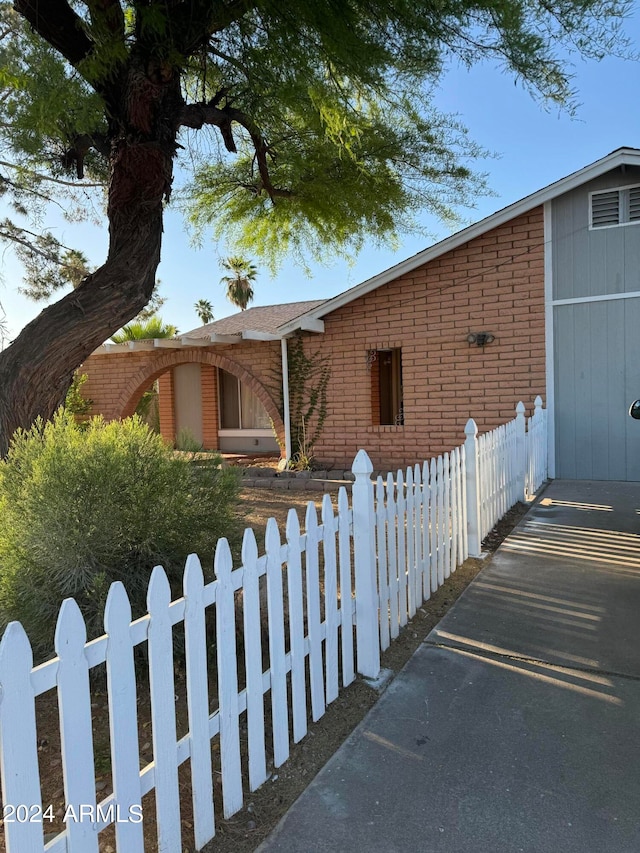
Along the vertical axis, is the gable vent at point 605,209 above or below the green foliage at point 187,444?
above

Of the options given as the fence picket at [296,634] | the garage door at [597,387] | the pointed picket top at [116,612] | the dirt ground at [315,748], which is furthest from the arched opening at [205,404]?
the pointed picket top at [116,612]

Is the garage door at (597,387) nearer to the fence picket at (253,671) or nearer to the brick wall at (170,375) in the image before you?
the brick wall at (170,375)

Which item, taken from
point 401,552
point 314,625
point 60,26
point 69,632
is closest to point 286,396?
point 60,26

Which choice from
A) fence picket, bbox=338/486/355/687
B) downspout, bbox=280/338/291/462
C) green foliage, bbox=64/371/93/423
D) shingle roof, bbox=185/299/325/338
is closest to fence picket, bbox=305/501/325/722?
fence picket, bbox=338/486/355/687

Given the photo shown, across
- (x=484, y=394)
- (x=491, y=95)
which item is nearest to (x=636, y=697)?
(x=491, y=95)

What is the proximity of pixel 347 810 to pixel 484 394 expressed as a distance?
861cm

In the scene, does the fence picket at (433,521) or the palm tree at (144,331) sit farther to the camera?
the palm tree at (144,331)

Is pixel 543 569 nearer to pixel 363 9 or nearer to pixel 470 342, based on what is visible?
pixel 363 9

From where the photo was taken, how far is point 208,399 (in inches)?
667

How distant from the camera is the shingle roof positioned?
1530 centimetres

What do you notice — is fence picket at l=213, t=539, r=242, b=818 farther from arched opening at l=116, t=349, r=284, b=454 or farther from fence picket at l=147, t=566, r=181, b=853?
arched opening at l=116, t=349, r=284, b=454

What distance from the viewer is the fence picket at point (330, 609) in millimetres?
3076

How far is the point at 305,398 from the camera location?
12.1 metres

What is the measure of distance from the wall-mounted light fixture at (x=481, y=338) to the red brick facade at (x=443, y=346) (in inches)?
3.3
